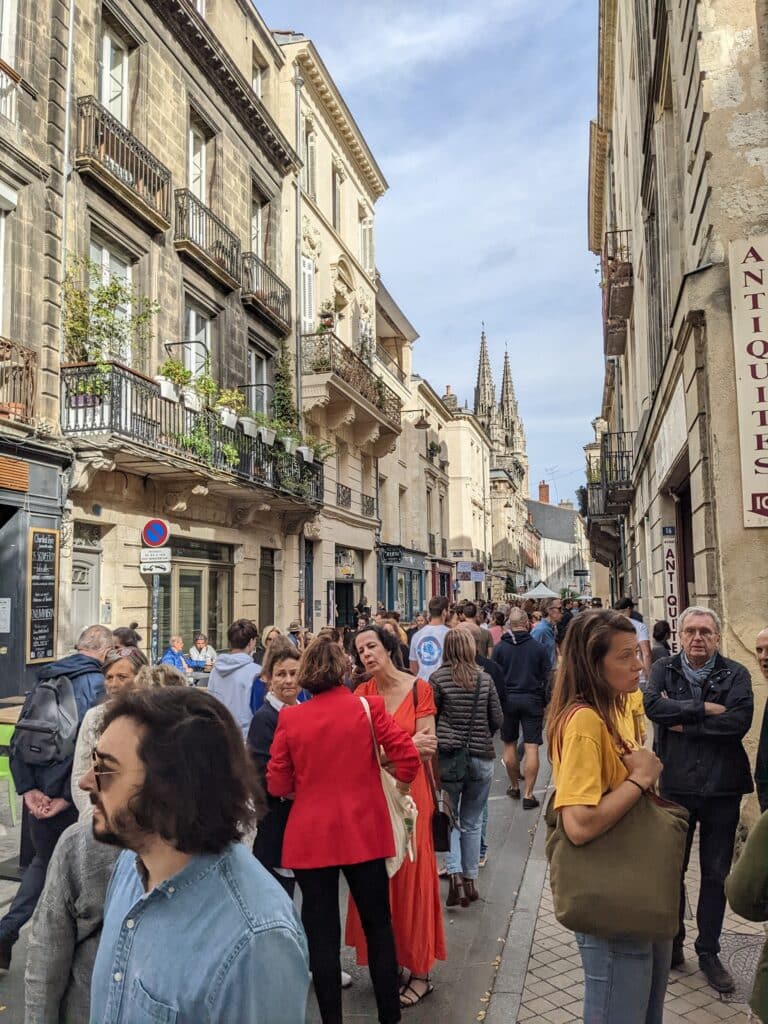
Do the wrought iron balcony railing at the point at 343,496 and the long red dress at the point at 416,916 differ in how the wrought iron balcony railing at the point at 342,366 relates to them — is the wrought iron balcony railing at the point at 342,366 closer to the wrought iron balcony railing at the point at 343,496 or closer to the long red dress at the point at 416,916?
the wrought iron balcony railing at the point at 343,496

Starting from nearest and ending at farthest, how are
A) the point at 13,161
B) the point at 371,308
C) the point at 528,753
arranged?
the point at 528,753 → the point at 13,161 → the point at 371,308

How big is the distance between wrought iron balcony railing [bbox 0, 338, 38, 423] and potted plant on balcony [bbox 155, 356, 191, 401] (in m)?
2.64

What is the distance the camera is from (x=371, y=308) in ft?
96.6

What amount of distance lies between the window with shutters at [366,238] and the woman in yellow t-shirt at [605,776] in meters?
27.4

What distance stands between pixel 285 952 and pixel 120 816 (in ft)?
1.33

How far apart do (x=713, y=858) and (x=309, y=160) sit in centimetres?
2327

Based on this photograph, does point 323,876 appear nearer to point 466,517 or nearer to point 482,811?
point 482,811

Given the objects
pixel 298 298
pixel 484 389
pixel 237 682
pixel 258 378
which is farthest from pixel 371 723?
pixel 484 389

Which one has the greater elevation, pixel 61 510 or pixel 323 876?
pixel 61 510

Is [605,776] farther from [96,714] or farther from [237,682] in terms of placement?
[237,682]

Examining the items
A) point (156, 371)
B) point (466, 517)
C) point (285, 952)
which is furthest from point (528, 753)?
point (466, 517)

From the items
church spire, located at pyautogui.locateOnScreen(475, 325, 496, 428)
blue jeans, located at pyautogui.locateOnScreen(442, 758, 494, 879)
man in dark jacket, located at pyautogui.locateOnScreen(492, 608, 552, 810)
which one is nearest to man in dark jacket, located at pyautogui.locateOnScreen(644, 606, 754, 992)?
blue jeans, located at pyautogui.locateOnScreen(442, 758, 494, 879)

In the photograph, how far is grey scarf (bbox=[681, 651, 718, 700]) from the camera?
4.41 m

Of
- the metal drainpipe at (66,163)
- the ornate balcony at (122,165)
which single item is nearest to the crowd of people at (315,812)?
the metal drainpipe at (66,163)
